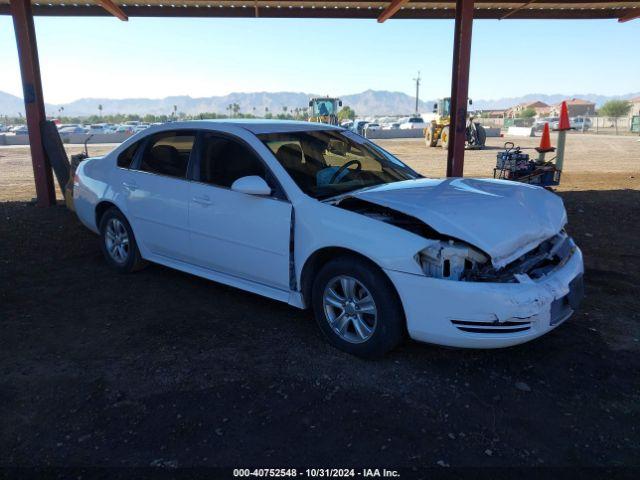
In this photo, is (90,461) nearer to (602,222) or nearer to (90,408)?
(90,408)

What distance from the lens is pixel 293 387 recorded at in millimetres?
3264

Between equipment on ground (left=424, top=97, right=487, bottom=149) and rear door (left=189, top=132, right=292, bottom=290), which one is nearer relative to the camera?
rear door (left=189, top=132, right=292, bottom=290)

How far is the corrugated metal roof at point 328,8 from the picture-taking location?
398 inches

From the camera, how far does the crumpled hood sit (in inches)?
128

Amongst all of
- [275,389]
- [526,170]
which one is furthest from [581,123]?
[275,389]

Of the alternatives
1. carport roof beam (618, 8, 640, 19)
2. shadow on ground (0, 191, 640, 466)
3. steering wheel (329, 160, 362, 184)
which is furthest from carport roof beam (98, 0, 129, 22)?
carport roof beam (618, 8, 640, 19)

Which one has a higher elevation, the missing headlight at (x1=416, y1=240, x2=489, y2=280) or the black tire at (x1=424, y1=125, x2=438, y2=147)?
the missing headlight at (x1=416, y1=240, x2=489, y2=280)

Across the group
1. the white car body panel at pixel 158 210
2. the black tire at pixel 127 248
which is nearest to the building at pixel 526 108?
the black tire at pixel 127 248

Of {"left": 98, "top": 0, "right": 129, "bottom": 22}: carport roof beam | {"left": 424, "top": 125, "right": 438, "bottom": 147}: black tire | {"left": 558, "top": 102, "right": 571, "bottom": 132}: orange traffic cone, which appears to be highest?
{"left": 98, "top": 0, "right": 129, "bottom": 22}: carport roof beam

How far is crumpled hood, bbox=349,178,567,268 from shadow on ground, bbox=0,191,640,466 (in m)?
0.86

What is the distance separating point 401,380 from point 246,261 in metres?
1.57

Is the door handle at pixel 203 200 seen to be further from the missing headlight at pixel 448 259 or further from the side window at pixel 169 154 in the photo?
the missing headlight at pixel 448 259

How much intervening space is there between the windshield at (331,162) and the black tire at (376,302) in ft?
2.06

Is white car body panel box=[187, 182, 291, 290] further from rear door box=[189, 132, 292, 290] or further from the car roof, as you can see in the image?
the car roof
